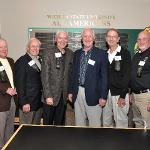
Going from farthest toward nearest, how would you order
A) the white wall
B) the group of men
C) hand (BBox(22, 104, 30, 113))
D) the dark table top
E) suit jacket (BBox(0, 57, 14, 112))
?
1. the white wall
2. hand (BBox(22, 104, 30, 113))
3. the group of men
4. suit jacket (BBox(0, 57, 14, 112))
5. the dark table top

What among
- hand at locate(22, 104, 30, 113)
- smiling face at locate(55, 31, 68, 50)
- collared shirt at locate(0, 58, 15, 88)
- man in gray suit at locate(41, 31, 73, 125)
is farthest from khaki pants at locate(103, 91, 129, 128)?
collared shirt at locate(0, 58, 15, 88)

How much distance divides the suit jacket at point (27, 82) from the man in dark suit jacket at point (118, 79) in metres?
0.95

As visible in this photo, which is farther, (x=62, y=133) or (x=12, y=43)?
(x=12, y=43)

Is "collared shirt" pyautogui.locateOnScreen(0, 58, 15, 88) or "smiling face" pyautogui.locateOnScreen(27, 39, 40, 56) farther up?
"smiling face" pyautogui.locateOnScreen(27, 39, 40, 56)

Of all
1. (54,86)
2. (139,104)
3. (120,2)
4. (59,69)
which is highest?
(120,2)

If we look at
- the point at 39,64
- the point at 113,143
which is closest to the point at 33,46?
the point at 39,64

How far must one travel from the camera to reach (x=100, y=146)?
1971mm

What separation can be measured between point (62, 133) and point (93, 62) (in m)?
1.36

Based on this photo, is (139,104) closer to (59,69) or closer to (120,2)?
(59,69)

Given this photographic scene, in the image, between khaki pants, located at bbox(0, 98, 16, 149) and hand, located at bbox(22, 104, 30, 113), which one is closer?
khaki pants, located at bbox(0, 98, 16, 149)

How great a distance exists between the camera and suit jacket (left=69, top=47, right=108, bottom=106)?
339cm

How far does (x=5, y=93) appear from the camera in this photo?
331 centimetres

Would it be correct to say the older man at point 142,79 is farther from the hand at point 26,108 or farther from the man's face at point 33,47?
the hand at point 26,108

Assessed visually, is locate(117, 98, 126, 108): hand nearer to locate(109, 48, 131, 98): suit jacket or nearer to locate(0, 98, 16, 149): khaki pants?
locate(109, 48, 131, 98): suit jacket
